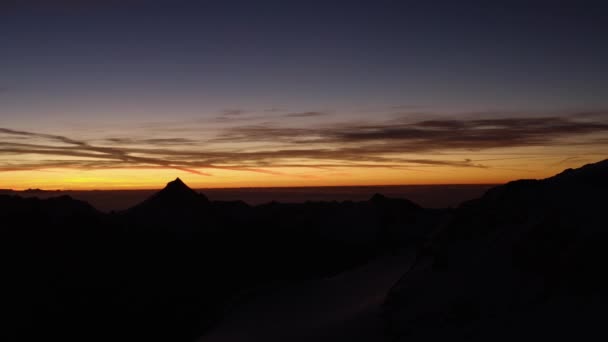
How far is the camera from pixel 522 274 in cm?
1037

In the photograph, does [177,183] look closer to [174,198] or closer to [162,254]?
[174,198]

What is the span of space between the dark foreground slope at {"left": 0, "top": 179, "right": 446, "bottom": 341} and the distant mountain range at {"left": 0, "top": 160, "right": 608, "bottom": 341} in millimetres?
233

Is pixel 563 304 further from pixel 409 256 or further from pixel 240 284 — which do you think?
pixel 240 284

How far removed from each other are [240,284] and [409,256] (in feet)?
205

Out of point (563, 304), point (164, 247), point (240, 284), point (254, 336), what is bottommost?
point (240, 284)

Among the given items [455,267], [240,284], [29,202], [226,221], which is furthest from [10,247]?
[455,267]

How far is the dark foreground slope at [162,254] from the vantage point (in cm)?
5628

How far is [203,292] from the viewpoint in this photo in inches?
2921

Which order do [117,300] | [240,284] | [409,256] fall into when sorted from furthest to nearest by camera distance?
[240,284], [117,300], [409,256]

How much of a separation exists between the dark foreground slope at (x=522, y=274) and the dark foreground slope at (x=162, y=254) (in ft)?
34.9

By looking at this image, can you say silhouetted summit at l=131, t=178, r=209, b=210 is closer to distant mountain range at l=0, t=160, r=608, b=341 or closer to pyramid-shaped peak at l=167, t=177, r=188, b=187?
pyramid-shaped peak at l=167, t=177, r=188, b=187

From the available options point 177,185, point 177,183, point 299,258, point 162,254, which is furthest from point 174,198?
point 299,258

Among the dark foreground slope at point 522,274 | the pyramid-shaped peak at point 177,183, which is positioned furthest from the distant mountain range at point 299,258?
the pyramid-shaped peak at point 177,183

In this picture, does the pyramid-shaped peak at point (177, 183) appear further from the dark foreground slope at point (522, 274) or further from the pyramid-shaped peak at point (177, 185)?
the dark foreground slope at point (522, 274)
